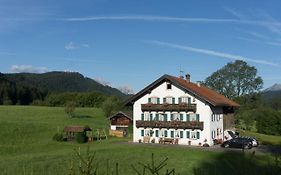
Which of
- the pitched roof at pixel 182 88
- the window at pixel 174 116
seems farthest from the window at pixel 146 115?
the window at pixel 174 116

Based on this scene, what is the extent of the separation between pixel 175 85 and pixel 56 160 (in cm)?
2274

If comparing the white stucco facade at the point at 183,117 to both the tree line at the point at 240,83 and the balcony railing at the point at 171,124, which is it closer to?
the balcony railing at the point at 171,124

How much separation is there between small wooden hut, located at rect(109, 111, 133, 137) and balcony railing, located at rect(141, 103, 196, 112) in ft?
38.9

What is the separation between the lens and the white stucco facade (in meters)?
49.6

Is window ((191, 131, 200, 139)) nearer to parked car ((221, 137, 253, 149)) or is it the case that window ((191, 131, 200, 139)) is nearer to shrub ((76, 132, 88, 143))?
parked car ((221, 137, 253, 149))

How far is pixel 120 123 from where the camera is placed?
66938 millimetres

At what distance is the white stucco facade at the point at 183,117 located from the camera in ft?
163

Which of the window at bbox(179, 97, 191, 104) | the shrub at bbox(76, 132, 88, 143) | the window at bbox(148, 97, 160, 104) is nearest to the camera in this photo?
the window at bbox(179, 97, 191, 104)

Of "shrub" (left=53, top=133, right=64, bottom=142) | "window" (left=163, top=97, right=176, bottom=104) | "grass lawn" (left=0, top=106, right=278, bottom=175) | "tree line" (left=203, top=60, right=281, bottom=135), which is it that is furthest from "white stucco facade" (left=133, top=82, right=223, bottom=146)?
"tree line" (left=203, top=60, right=281, bottom=135)

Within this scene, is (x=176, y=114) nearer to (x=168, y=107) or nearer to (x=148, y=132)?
(x=168, y=107)

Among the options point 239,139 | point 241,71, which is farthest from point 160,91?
point 241,71

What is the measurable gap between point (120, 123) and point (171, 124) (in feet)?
57.0

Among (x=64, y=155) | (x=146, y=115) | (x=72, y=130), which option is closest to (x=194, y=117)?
(x=146, y=115)

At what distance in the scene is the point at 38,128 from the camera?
65250 mm
